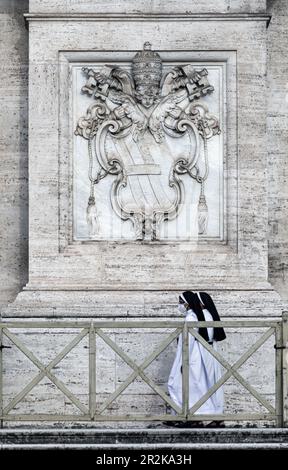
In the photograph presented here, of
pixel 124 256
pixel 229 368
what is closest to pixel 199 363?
pixel 229 368

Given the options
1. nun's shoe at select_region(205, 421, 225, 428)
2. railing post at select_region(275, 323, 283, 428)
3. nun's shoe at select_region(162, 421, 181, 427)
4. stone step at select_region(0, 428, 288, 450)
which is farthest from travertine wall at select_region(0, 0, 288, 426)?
stone step at select_region(0, 428, 288, 450)

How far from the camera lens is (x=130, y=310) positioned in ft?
66.6

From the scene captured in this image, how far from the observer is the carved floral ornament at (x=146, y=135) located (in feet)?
67.8

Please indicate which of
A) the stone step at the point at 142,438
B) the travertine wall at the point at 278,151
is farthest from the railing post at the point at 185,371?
the travertine wall at the point at 278,151

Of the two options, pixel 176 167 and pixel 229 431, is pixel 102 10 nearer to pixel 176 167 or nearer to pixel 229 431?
pixel 176 167

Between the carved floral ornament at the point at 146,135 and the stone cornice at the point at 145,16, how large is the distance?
13.1 inches

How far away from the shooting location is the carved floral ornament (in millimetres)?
20672

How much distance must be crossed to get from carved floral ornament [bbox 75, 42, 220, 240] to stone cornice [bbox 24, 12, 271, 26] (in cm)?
33

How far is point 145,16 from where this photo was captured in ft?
67.9

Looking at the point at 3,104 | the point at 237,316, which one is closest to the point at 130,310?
the point at 237,316

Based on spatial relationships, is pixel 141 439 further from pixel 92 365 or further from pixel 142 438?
pixel 92 365

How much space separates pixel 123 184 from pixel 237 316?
1.84m

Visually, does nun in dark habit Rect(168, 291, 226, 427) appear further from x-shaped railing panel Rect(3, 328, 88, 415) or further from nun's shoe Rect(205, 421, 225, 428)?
x-shaped railing panel Rect(3, 328, 88, 415)

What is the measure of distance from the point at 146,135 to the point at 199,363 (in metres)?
2.83
